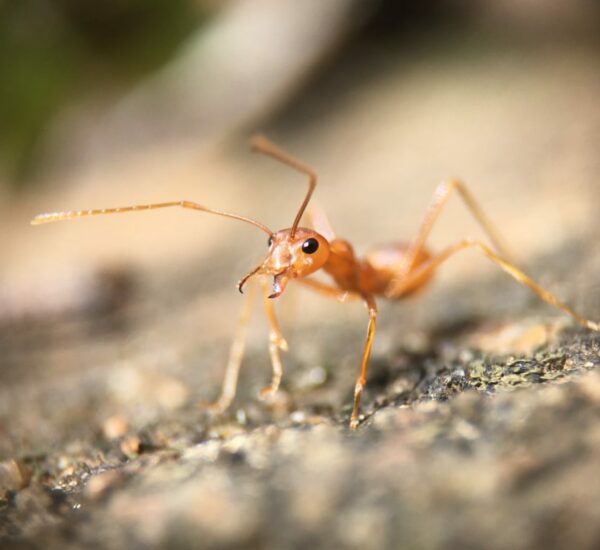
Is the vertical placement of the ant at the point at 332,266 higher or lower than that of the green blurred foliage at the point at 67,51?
lower

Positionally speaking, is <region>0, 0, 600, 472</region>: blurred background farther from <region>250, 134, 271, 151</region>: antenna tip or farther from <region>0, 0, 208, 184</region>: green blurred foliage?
<region>250, 134, 271, 151</region>: antenna tip

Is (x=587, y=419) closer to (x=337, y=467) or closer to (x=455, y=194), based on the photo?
(x=337, y=467)

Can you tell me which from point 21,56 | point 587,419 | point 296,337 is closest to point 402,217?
point 296,337

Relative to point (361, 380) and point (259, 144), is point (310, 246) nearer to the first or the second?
point (259, 144)

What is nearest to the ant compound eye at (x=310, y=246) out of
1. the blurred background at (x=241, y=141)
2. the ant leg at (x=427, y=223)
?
the ant leg at (x=427, y=223)

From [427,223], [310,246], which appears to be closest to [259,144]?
[310,246]

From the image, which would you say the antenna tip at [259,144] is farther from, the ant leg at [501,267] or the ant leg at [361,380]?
the ant leg at [501,267]
